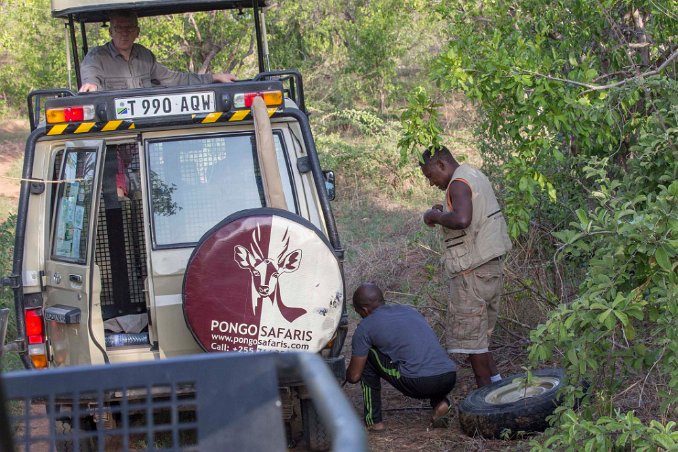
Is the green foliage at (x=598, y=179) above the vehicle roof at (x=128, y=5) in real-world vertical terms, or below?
below

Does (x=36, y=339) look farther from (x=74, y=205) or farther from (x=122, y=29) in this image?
(x=122, y=29)

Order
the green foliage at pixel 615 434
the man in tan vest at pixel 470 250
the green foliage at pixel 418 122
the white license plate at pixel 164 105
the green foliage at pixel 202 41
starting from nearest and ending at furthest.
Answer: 1. the green foliage at pixel 615 434
2. the white license plate at pixel 164 105
3. the green foliage at pixel 418 122
4. the man in tan vest at pixel 470 250
5. the green foliage at pixel 202 41

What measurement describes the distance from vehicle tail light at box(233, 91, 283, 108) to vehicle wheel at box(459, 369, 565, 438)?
1.88 metres

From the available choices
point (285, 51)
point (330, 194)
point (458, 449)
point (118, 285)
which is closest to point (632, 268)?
point (458, 449)

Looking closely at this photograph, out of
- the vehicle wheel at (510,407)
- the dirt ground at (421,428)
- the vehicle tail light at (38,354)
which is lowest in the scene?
the dirt ground at (421,428)

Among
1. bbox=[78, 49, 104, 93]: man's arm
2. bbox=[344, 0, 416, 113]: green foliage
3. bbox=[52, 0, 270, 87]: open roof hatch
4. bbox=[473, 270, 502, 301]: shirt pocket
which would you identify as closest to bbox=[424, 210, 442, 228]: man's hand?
bbox=[473, 270, 502, 301]: shirt pocket

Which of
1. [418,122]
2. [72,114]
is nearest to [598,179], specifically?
[418,122]

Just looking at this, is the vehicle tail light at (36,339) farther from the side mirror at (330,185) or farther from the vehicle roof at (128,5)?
the vehicle roof at (128,5)

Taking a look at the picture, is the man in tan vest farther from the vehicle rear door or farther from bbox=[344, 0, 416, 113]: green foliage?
bbox=[344, 0, 416, 113]: green foliage

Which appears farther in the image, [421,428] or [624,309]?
[421,428]

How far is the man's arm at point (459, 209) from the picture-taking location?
5.59m

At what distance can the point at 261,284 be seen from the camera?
4344 millimetres

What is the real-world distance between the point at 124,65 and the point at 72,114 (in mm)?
1533

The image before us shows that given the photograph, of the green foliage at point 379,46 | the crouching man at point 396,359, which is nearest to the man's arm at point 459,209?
the crouching man at point 396,359
